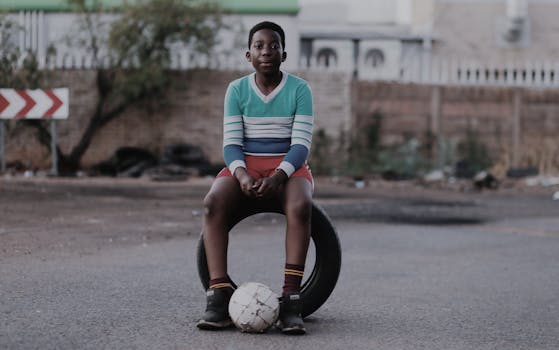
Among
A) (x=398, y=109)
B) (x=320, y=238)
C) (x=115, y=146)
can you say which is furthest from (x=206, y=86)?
(x=320, y=238)

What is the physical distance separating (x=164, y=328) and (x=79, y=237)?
13.7 feet

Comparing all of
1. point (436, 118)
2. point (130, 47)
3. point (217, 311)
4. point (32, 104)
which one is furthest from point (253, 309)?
point (436, 118)

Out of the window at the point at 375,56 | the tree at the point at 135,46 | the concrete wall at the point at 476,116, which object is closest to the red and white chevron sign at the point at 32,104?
the tree at the point at 135,46

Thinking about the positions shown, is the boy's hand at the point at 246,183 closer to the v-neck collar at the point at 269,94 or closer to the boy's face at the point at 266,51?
the v-neck collar at the point at 269,94

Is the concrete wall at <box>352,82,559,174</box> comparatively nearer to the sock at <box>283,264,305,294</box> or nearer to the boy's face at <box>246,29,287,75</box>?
the boy's face at <box>246,29,287,75</box>

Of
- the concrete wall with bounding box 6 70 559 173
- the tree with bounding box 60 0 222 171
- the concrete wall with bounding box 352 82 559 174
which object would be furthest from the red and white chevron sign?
the concrete wall with bounding box 352 82 559 174

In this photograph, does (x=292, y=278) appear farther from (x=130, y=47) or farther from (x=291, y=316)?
(x=130, y=47)

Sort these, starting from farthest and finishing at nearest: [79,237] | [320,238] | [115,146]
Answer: [115,146], [79,237], [320,238]

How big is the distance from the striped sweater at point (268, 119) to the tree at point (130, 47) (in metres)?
13.7

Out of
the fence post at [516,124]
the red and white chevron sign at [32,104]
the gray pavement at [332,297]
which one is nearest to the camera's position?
the gray pavement at [332,297]

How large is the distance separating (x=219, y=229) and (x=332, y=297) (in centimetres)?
122

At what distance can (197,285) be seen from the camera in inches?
235

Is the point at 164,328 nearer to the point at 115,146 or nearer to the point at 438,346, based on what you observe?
the point at 438,346

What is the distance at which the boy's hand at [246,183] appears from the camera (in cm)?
466
